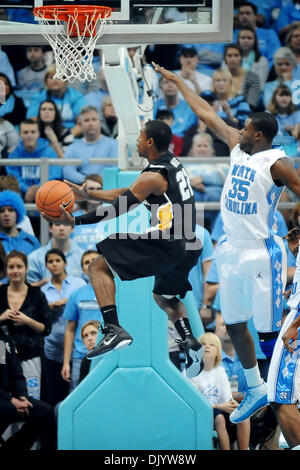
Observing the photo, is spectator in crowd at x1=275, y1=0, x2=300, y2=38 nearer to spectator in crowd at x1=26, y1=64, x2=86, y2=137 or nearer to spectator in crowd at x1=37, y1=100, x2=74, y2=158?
spectator in crowd at x1=26, y1=64, x2=86, y2=137

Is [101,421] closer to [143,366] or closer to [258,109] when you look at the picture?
[143,366]

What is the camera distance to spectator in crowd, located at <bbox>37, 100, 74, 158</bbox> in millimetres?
10523

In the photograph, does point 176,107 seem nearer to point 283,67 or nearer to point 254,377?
point 283,67

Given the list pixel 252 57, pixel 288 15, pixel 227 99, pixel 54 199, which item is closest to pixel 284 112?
pixel 227 99

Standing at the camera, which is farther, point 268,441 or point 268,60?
point 268,60

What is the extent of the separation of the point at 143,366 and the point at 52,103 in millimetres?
3504

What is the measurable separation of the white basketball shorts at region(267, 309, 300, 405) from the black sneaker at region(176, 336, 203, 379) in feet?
3.21

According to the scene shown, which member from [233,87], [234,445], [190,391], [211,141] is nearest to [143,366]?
[190,391]

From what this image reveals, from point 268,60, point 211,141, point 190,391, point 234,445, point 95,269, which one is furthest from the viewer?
point 268,60

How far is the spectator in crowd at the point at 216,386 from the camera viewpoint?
28.7 feet

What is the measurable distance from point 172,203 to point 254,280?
84cm

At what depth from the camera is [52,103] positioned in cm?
1059

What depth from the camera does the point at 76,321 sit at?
9.23m

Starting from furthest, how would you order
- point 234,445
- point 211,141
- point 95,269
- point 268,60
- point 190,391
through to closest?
point 268,60
point 211,141
point 234,445
point 190,391
point 95,269
